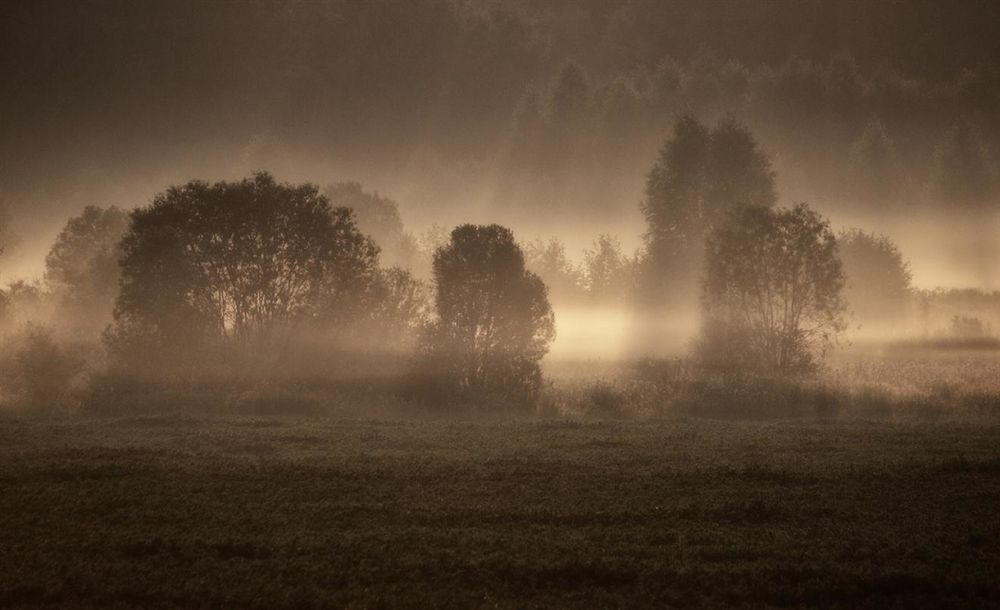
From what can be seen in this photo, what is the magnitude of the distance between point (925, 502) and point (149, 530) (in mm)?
A: 12956

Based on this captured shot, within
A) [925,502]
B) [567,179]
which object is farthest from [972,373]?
[567,179]

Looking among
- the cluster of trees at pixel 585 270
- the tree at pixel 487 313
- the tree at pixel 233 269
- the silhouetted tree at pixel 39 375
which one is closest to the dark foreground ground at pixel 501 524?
the tree at pixel 487 313

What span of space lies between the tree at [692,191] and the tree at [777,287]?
34.7ft

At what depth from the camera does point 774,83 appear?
116812mm

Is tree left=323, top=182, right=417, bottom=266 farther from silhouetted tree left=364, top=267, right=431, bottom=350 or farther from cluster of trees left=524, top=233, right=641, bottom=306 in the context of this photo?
silhouetted tree left=364, top=267, right=431, bottom=350

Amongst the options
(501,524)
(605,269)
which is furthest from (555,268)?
(501,524)

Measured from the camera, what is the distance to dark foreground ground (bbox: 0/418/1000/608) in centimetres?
851

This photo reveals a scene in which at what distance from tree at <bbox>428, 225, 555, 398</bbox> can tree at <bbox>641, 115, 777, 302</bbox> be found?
23364 millimetres

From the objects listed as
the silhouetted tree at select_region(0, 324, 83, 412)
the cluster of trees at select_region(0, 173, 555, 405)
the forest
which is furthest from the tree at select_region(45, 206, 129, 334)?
the silhouetted tree at select_region(0, 324, 83, 412)

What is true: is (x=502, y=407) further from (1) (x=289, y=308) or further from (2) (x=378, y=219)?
(2) (x=378, y=219)

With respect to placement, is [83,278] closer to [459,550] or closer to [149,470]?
[149,470]

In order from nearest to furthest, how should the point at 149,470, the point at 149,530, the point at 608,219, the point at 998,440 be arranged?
the point at 149,530 < the point at 149,470 < the point at 998,440 < the point at 608,219

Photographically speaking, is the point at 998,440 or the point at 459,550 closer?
the point at 459,550

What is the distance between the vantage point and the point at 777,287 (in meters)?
37.3
